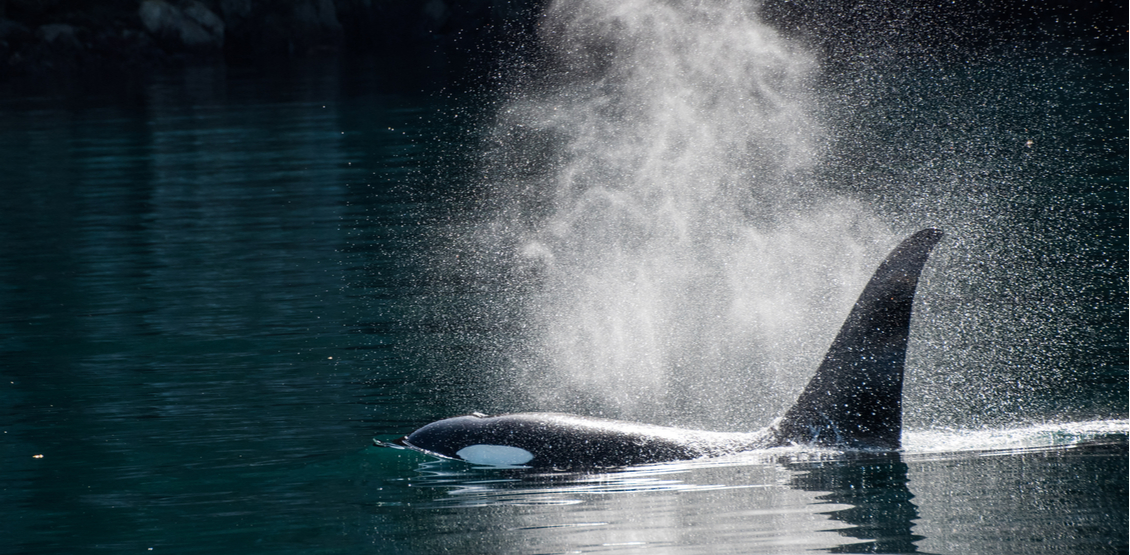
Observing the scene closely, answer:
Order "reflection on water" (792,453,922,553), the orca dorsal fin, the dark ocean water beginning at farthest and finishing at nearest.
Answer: the orca dorsal fin, the dark ocean water, "reflection on water" (792,453,922,553)

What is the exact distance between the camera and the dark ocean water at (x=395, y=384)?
25.6ft

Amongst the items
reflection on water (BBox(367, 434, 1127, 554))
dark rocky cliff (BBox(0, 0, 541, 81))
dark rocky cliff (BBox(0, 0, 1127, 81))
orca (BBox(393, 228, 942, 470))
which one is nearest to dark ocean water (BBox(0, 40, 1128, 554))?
reflection on water (BBox(367, 434, 1127, 554))

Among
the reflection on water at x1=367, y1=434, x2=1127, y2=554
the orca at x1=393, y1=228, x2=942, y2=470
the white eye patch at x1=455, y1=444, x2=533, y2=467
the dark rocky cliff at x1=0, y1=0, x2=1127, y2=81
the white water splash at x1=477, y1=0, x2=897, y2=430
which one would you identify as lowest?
the reflection on water at x1=367, y1=434, x2=1127, y2=554

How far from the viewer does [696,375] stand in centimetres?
1170

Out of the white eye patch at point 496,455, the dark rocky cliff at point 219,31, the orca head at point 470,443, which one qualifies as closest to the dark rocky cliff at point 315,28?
the dark rocky cliff at point 219,31

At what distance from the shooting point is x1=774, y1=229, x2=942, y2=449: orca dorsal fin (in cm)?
816

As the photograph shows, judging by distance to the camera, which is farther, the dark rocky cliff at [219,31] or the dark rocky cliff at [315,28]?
the dark rocky cliff at [219,31]

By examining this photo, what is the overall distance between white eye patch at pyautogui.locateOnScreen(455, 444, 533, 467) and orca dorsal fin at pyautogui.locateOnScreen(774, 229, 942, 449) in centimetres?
181

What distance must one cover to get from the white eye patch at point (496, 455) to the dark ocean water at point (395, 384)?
0.11 metres

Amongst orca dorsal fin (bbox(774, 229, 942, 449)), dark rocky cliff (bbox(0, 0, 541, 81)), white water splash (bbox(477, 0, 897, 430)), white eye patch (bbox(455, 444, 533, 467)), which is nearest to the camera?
orca dorsal fin (bbox(774, 229, 942, 449))

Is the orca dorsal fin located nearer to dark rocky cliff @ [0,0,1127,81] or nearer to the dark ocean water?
the dark ocean water

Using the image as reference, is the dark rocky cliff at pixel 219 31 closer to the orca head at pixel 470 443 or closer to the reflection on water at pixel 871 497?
the orca head at pixel 470 443

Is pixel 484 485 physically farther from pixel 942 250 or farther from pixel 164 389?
pixel 942 250

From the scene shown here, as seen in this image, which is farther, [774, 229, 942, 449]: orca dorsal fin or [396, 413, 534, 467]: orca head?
[396, 413, 534, 467]: orca head
